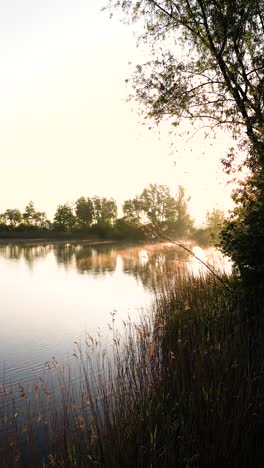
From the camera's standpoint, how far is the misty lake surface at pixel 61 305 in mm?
9031

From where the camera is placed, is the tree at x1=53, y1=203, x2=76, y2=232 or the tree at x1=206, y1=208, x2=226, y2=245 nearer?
the tree at x1=206, y1=208, x2=226, y2=245

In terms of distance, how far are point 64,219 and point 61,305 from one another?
88907 mm

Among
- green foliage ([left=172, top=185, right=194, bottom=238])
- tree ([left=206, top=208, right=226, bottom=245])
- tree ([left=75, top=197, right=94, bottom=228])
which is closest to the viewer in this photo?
tree ([left=206, top=208, right=226, bottom=245])

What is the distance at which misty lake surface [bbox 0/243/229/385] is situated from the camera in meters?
9.03

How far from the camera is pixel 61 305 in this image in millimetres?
16266

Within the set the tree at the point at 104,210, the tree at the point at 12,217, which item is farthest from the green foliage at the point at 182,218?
the tree at the point at 12,217

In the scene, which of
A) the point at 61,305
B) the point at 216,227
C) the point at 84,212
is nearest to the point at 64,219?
the point at 84,212

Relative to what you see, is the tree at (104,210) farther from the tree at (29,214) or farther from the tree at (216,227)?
the tree at (216,227)

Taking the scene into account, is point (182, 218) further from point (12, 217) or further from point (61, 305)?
point (61, 305)

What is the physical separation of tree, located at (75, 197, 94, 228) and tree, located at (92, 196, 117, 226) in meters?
1.71

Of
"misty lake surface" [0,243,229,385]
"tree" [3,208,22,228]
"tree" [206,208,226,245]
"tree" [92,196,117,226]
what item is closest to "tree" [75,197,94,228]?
"tree" [92,196,117,226]

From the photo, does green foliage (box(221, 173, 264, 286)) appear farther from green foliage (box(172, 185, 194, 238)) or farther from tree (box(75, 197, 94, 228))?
tree (box(75, 197, 94, 228))

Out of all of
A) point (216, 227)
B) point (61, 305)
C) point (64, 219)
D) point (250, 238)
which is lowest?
point (61, 305)

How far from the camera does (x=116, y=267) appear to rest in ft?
97.5
